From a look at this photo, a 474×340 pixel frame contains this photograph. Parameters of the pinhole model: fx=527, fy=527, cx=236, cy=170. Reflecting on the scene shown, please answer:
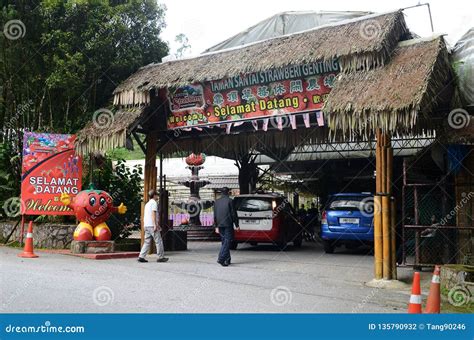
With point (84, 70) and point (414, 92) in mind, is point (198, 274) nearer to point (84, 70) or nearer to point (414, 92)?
point (414, 92)

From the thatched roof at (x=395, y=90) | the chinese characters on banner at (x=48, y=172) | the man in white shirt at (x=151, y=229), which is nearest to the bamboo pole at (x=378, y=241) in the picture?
the thatched roof at (x=395, y=90)

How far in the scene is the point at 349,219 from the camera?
13789 millimetres

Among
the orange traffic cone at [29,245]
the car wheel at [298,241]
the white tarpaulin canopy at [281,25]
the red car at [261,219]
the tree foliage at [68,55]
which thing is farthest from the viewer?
the car wheel at [298,241]

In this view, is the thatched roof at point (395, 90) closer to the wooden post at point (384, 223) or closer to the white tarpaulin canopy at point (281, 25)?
the wooden post at point (384, 223)

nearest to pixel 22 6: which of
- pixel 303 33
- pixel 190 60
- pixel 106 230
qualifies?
pixel 190 60

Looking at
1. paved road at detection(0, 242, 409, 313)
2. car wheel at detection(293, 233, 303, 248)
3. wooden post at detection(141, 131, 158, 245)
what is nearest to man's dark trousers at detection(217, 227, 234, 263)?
paved road at detection(0, 242, 409, 313)

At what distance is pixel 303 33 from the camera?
472 inches

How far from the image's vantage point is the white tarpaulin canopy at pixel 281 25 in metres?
12.7

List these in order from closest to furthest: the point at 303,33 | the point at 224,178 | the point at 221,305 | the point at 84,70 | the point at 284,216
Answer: the point at 221,305 → the point at 303,33 → the point at 84,70 → the point at 284,216 → the point at 224,178

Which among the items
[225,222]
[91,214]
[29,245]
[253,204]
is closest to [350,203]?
[253,204]

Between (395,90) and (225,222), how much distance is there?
14.9 ft

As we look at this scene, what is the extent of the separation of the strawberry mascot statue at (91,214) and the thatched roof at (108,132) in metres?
1.10

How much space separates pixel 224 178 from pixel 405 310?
773 inches

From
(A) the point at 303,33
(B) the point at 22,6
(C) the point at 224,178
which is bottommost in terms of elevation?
(C) the point at 224,178
